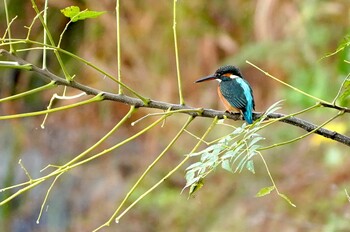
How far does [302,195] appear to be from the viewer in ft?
15.0

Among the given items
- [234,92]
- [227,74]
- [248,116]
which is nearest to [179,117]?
[227,74]

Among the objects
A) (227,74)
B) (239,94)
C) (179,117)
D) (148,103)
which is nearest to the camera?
(148,103)

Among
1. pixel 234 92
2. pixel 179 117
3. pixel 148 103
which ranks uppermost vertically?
pixel 148 103

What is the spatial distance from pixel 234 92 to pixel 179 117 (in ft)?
10.6

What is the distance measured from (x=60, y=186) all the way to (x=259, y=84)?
1505 millimetres

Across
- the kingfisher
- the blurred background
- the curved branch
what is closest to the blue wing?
the kingfisher

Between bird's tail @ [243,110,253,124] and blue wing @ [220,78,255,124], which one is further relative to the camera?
blue wing @ [220,78,255,124]

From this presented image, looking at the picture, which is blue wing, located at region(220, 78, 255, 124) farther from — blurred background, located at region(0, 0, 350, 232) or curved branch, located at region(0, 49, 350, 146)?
blurred background, located at region(0, 0, 350, 232)

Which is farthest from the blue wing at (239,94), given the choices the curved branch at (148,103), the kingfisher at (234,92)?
the curved branch at (148,103)

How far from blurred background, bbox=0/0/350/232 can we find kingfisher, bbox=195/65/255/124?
2.29 m

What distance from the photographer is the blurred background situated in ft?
15.1

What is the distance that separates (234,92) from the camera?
6.05 ft

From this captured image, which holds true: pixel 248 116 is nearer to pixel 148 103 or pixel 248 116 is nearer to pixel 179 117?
pixel 148 103

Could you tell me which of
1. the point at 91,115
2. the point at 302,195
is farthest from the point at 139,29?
the point at 302,195
